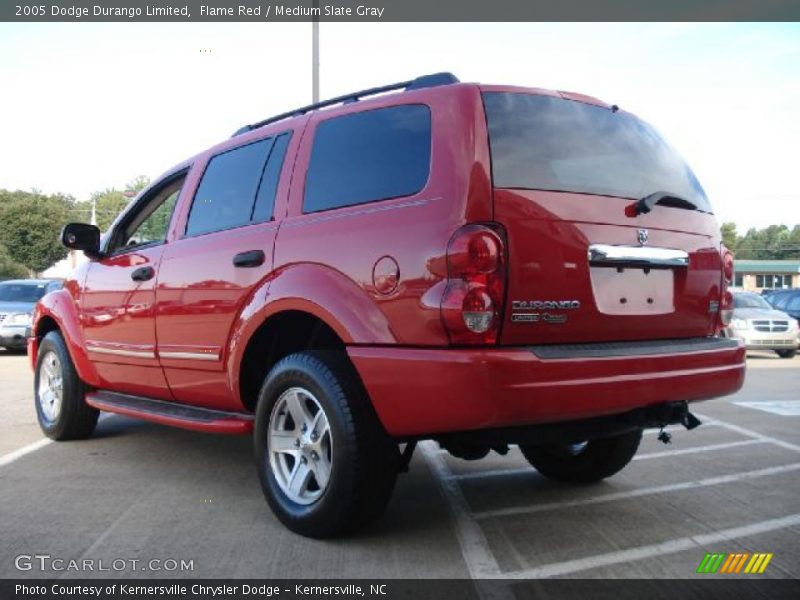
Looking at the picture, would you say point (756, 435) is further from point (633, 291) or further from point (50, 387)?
point (50, 387)

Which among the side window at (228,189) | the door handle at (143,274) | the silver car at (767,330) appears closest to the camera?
the side window at (228,189)

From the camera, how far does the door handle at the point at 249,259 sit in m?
3.78

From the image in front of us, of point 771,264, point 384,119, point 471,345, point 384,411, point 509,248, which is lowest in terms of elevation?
point 771,264

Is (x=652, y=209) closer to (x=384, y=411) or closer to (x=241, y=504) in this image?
(x=384, y=411)

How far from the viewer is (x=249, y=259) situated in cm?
384

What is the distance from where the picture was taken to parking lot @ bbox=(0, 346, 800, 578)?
3131 millimetres

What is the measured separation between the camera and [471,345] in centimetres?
287

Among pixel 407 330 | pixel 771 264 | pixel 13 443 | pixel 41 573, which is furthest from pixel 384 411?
pixel 771 264

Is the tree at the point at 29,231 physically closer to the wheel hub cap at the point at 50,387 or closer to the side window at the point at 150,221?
the wheel hub cap at the point at 50,387

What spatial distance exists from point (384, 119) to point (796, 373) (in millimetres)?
10740

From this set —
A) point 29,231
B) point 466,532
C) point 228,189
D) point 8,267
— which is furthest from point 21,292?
point 29,231

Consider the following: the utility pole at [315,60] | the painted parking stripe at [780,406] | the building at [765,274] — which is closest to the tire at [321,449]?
the painted parking stripe at [780,406]

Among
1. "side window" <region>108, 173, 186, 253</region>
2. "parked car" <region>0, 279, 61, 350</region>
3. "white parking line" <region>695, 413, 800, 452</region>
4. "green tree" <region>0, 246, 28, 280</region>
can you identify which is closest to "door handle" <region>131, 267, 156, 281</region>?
"side window" <region>108, 173, 186, 253</region>

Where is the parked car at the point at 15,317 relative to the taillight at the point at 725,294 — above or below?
below
